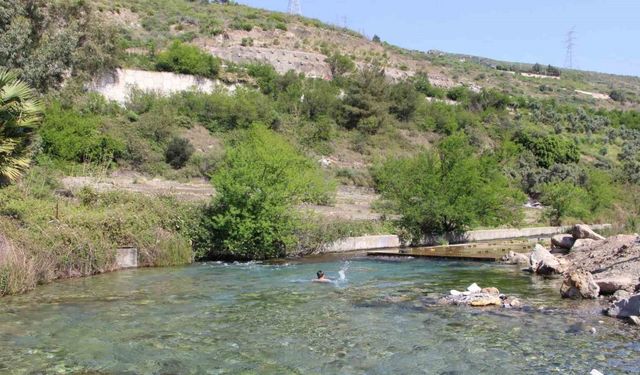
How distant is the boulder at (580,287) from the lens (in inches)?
681

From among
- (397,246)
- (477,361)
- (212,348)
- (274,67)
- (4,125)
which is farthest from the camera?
(274,67)

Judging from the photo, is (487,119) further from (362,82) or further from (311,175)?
(311,175)

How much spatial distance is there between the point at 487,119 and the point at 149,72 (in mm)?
41898

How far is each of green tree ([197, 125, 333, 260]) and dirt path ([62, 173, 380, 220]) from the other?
533 centimetres

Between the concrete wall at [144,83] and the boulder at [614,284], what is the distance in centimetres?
4443

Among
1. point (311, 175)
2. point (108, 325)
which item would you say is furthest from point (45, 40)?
point (108, 325)

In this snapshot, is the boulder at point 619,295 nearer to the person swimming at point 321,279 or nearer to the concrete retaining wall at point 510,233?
the person swimming at point 321,279

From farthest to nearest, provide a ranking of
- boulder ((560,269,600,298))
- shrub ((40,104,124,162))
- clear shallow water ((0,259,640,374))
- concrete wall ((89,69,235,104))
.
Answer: concrete wall ((89,69,235,104)), shrub ((40,104,124,162)), boulder ((560,269,600,298)), clear shallow water ((0,259,640,374))

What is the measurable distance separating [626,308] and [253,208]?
14859mm

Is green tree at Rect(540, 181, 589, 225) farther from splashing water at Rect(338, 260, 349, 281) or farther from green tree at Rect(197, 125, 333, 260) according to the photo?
green tree at Rect(197, 125, 333, 260)

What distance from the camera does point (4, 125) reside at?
17766 mm

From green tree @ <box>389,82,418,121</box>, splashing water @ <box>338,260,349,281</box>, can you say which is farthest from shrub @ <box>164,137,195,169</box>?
green tree @ <box>389,82,418,121</box>

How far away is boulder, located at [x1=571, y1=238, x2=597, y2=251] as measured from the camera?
24.5m

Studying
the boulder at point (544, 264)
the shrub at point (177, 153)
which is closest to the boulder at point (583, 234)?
the boulder at point (544, 264)
